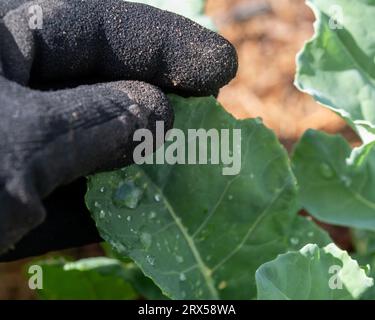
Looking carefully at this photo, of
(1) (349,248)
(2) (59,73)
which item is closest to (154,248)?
(2) (59,73)

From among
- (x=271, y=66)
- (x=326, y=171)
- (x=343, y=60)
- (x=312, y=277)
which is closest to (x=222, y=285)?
(x=312, y=277)

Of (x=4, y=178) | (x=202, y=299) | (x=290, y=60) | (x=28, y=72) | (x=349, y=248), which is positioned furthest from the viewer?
(x=290, y=60)

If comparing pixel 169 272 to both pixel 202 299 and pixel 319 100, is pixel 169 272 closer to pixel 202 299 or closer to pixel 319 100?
pixel 202 299

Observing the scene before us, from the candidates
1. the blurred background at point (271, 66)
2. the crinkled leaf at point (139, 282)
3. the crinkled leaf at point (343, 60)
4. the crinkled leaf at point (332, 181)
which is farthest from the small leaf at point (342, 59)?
the blurred background at point (271, 66)

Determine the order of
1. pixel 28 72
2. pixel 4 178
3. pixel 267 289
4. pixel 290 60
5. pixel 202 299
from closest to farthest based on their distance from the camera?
pixel 4 178, pixel 28 72, pixel 267 289, pixel 202 299, pixel 290 60

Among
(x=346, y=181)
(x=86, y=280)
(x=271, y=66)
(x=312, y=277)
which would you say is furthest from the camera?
(x=271, y=66)

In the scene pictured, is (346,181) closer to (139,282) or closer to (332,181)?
(332,181)

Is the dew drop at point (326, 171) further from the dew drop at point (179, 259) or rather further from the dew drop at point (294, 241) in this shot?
the dew drop at point (179, 259)

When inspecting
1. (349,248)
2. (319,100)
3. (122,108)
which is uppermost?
(122,108)
